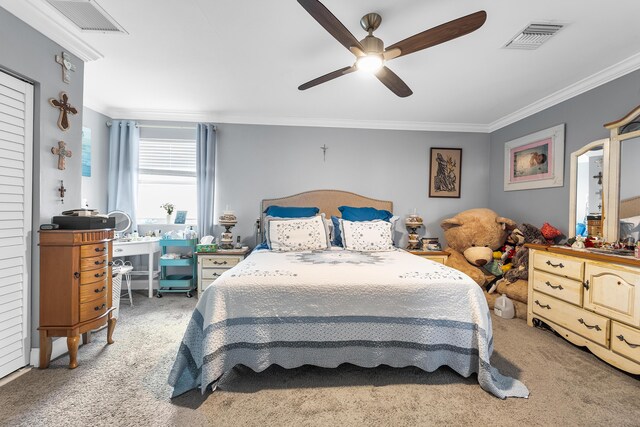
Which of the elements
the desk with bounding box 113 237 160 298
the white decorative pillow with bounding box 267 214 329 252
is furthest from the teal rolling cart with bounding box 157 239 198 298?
the white decorative pillow with bounding box 267 214 329 252

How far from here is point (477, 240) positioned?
3.87 m

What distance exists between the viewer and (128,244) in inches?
139

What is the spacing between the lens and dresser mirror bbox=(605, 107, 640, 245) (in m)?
2.43

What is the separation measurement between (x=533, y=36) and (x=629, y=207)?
1635 millimetres

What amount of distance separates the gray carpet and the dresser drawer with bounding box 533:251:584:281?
0.66 m

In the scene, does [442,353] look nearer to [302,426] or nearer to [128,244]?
[302,426]

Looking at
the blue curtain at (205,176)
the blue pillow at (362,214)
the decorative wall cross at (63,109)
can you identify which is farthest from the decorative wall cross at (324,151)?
the decorative wall cross at (63,109)

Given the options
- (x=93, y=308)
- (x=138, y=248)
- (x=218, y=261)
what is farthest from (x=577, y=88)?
(x=138, y=248)

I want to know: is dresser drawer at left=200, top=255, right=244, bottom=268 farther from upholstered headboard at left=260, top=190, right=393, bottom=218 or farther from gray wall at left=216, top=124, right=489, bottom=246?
upholstered headboard at left=260, top=190, right=393, bottom=218

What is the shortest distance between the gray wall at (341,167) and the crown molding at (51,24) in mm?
1939

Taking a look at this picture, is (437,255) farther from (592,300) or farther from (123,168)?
(123,168)

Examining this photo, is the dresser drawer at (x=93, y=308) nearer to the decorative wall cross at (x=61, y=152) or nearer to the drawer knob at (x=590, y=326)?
the decorative wall cross at (x=61, y=152)

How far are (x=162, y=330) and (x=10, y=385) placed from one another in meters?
1.02

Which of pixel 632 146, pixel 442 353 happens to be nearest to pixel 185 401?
pixel 442 353
